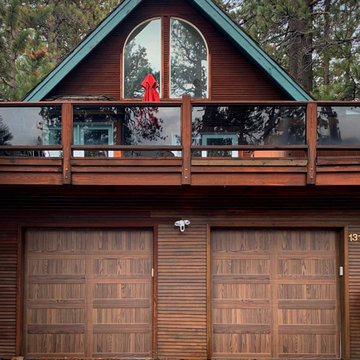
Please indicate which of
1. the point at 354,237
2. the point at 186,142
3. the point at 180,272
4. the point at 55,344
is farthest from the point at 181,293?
the point at 354,237

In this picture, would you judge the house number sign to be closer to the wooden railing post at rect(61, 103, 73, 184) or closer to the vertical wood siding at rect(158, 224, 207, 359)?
the vertical wood siding at rect(158, 224, 207, 359)

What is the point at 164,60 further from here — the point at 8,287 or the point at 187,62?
the point at 8,287

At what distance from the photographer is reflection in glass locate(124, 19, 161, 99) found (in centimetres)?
1002

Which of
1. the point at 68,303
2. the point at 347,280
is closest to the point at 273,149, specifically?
the point at 347,280

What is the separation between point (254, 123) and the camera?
768 centimetres

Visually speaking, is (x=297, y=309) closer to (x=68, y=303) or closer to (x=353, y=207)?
(x=353, y=207)

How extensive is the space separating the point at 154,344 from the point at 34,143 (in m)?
3.89

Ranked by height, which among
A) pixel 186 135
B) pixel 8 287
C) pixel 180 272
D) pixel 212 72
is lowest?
pixel 8 287

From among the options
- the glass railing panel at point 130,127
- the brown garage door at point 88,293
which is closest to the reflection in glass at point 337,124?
the glass railing panel at point 130,127

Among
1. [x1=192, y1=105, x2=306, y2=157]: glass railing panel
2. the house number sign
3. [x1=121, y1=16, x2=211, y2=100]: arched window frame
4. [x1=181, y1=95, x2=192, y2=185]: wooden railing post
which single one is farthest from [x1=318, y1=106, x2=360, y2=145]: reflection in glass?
[x1=121, y1=16, x2=211, y2=100]: arched window frame

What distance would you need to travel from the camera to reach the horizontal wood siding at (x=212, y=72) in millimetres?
9977

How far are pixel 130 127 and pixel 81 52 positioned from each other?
2.54m

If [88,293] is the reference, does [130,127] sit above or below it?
above

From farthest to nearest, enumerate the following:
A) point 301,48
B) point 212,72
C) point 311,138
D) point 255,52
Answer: point 301,48, point 212,72, point 255,52, point 311,138
